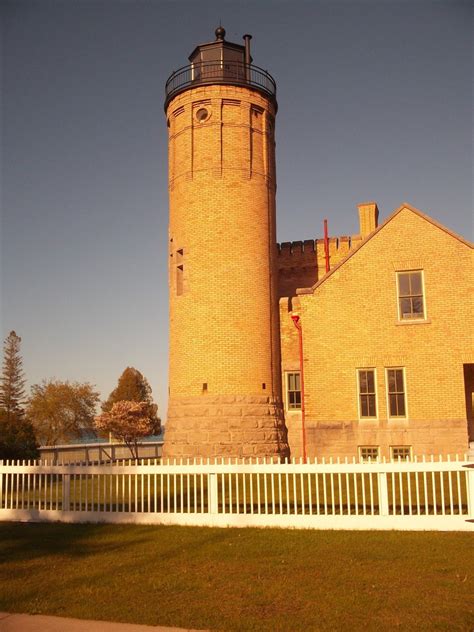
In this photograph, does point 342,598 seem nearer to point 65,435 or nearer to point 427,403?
point 427,403

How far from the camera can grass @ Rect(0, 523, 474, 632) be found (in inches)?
237

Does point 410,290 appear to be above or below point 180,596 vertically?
above

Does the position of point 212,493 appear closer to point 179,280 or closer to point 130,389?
point 179,280

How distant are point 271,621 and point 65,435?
5225 centimetres

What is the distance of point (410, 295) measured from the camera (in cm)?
2238

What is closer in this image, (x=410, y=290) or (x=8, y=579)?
(x=8, y=579)

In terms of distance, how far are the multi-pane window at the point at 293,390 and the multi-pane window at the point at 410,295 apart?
459 cm

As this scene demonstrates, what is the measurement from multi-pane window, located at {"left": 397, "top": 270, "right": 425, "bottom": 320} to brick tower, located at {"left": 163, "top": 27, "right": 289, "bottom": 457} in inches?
189

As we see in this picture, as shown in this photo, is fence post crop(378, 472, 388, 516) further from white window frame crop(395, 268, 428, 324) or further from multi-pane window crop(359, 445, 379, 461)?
white window frame crop(395, 268, 428, 324)

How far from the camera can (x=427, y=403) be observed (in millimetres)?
21359

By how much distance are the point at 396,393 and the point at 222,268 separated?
7.79 meters

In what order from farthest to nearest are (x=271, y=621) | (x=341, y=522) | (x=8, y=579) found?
(x=341, y=522) < (x=8, y=579) < (x=271, y=621)

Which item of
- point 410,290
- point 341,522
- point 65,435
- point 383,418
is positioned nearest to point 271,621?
point 341,522

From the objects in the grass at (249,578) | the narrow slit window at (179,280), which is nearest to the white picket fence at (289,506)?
the grass at (249,578)
